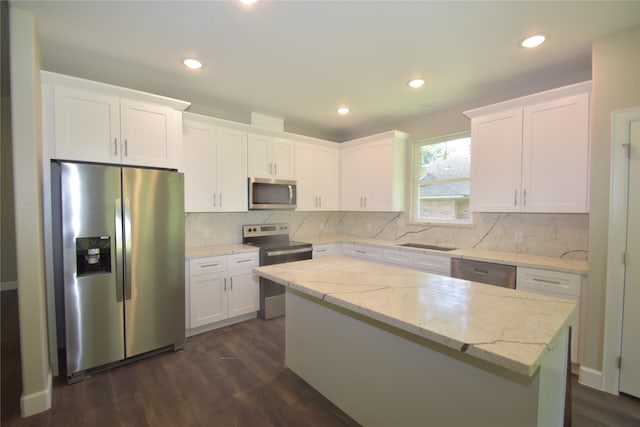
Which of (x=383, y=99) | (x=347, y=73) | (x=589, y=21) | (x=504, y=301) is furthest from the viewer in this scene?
(x=383, y=99)

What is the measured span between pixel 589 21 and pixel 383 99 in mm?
1793

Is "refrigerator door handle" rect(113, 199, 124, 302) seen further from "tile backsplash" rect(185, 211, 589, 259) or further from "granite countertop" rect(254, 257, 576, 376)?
"granite countertop" rect(254, 257, 576, 376)

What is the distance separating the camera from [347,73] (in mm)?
2711

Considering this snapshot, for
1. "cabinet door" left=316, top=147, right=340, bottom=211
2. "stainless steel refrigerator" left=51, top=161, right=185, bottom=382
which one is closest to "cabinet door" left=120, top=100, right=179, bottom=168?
"stainless steel refrigerator" left=51, top=161, right=185, bottom=382

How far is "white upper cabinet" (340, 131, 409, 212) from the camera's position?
3990mm

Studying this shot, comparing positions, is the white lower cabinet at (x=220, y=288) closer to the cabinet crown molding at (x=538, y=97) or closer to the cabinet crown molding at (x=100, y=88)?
the cabinet crown molding at (x=100, y=88)

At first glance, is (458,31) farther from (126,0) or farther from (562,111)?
(126,0)

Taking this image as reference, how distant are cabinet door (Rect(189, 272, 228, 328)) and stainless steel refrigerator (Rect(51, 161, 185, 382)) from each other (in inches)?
10.4

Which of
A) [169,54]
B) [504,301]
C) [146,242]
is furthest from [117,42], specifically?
[504,301]

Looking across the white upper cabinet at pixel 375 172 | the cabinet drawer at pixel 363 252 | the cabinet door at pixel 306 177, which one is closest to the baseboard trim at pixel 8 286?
the cabinet door at pixel 306 177

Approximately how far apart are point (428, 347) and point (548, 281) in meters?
1.72

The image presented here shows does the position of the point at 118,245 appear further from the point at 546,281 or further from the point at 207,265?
the point at 546,281

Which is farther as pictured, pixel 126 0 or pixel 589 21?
pixel 589 21

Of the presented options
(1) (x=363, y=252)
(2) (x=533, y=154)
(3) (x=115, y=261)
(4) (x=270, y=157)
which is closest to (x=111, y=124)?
(3) (x=115, y=261)
